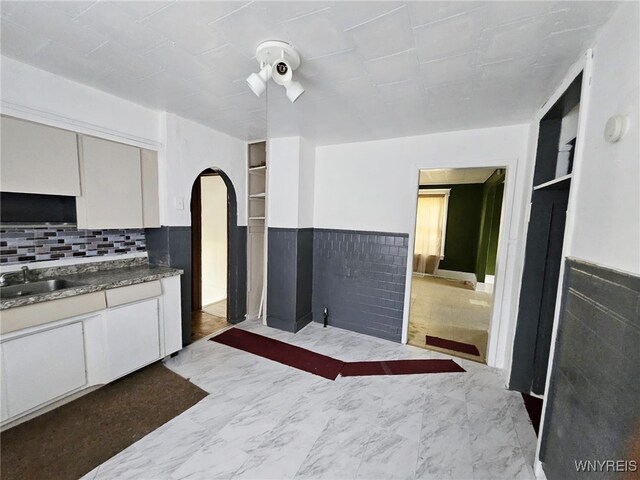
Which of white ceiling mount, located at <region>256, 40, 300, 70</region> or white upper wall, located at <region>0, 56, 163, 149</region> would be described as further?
white upper wall, located at <region>0, 56, 163, 149</region>

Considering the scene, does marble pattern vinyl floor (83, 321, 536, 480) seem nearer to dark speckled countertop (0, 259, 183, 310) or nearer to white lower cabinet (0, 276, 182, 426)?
white lower cabinet (0, 276, 182, 426)

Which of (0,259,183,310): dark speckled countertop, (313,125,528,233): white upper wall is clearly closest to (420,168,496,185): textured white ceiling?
(313,125,528,233): white upper wall

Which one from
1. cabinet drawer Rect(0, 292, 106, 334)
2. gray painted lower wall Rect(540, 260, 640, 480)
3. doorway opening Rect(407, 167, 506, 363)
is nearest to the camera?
gray painted lower wall Rect(540, 260, 640, 480)

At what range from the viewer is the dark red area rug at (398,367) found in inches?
90.4

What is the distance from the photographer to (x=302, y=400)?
1919mm

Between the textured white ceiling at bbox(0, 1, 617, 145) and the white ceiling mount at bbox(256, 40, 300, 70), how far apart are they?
4 centimetres

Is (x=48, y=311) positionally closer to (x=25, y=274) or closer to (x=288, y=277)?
(x=25, y=274)

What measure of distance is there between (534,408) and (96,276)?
3707 mm

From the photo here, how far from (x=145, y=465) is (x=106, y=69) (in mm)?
2506

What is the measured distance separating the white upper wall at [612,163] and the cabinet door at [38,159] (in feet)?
10.4

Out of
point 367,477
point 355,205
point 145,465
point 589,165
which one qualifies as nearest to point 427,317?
point 355,205

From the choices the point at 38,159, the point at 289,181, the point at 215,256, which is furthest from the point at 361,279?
the point at 38,159

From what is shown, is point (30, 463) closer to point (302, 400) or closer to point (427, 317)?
point (302, 400)

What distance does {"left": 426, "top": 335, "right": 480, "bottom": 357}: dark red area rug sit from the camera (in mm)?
2714
